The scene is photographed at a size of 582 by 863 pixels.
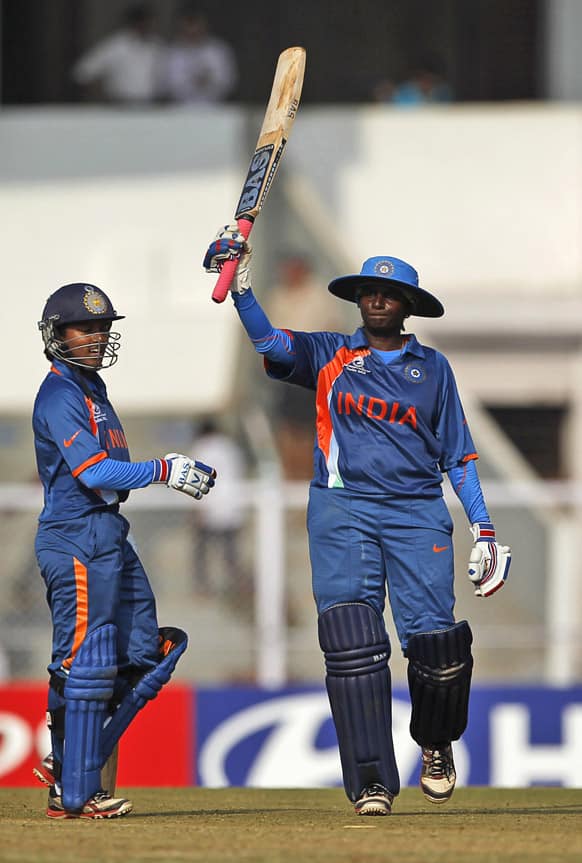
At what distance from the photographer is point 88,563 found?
20.6 feet

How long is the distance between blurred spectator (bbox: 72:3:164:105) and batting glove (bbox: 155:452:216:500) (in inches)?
415

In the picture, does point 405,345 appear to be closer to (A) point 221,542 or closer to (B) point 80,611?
(B) point 80,611

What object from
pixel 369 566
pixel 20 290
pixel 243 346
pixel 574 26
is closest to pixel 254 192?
pixel 369 566

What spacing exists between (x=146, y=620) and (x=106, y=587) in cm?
28

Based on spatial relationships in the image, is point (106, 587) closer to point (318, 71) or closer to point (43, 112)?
point (43, 112)

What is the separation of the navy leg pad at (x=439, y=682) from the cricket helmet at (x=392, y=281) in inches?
44.3

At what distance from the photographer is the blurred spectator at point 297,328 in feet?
47.8

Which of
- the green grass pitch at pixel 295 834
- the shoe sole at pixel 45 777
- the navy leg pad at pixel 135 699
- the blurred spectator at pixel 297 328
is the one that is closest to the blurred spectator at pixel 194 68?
the blurred spectator at pixel 297 328

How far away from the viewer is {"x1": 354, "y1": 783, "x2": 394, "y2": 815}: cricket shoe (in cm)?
643

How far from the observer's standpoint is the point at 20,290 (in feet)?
53.9

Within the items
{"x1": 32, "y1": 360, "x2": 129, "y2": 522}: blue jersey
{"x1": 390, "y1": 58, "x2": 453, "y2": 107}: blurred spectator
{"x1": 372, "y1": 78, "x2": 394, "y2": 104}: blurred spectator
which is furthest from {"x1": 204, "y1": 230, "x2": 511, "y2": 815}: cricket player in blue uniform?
{"x1": 372, "y1": 78, "x2": 394, "y2": 104}: blurred spectator

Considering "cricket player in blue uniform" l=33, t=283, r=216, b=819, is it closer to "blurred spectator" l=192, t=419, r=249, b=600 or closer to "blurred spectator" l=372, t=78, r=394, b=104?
"blurred spectator" l=192, t=419, r=249, b=600

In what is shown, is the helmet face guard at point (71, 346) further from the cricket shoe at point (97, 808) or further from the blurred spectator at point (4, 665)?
the blurred spectator at point (4, 665)

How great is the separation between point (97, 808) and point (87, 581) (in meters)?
0.74
